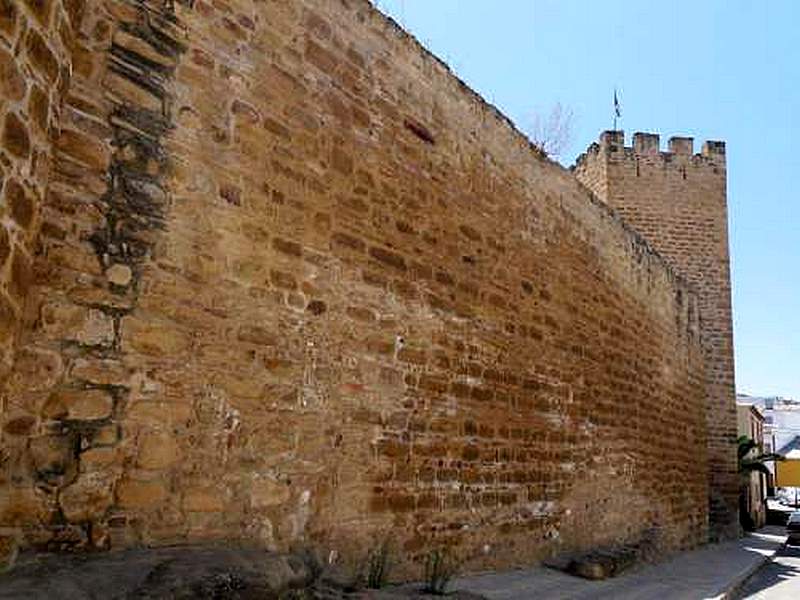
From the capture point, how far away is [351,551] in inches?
184

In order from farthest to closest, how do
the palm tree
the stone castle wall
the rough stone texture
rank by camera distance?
the palm tree < the stone castle wall < the rough stone texture

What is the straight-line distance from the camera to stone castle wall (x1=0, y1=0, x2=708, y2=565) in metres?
3.31

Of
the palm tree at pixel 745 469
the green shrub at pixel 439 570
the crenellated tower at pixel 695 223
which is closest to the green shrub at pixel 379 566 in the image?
the green shrub at pixel 439 570

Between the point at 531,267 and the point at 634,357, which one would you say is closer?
the point at 531,267

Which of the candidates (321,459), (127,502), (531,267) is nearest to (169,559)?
(127,502)

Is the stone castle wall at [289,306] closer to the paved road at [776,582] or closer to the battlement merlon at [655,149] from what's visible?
the paved road at [776,582]

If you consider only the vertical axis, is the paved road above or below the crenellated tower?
below

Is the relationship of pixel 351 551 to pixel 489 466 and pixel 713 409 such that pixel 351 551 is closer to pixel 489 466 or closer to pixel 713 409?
pixel 489 466

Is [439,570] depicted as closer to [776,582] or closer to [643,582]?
[643,582]

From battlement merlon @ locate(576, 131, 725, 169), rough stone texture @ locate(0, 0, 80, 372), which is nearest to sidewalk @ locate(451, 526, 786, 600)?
rough stone texture @ locate(0, 0, 80, 372)

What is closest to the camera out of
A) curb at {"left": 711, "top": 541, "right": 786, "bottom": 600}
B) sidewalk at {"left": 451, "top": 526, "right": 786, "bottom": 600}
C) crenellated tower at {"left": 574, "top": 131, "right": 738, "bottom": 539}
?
sidewalk at {"left": 451, "top": 526, "right": 786, "bottom": 600}

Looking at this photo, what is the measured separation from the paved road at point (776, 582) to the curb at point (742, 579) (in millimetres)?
60

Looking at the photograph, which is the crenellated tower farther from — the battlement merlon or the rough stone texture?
the rough stone texture

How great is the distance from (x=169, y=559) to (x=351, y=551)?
1.64m
